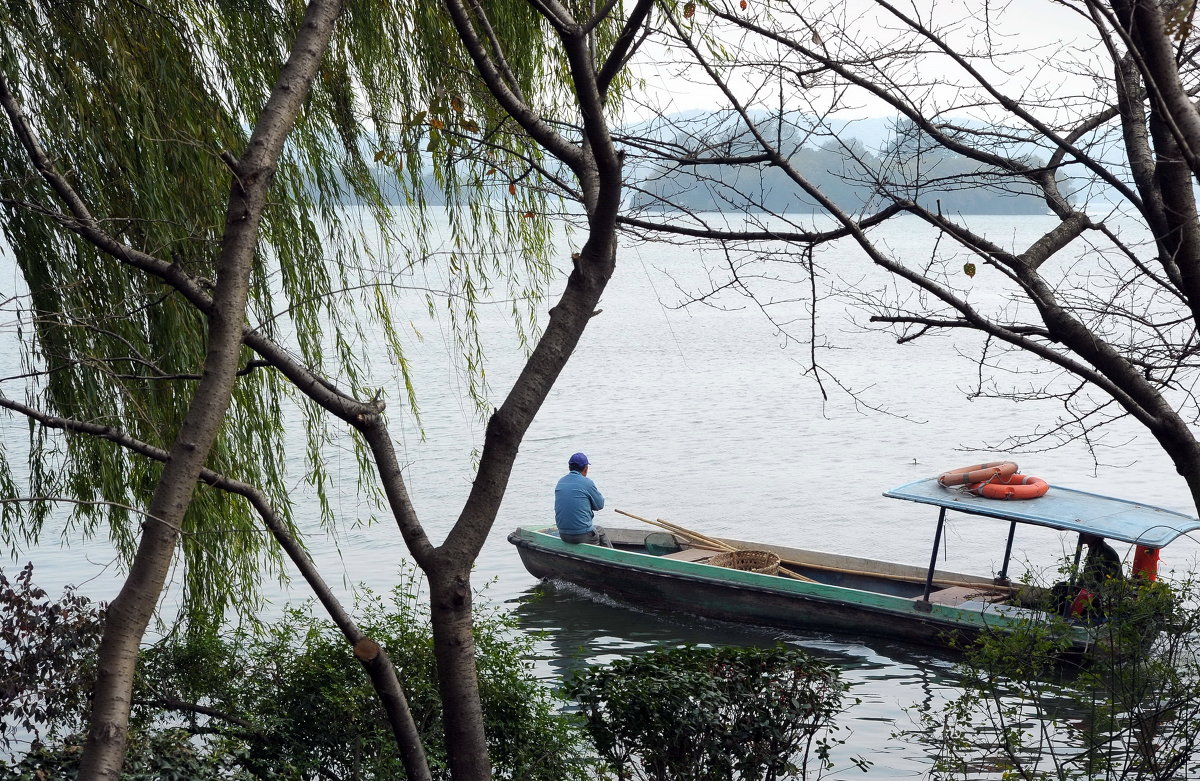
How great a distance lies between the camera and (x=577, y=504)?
1384 centimetres

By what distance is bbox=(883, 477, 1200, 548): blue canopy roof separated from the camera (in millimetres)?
9516

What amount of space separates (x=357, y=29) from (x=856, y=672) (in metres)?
8.87

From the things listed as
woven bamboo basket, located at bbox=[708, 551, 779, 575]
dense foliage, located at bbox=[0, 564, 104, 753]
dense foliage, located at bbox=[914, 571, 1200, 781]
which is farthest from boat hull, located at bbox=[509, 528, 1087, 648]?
dense foliage, located at bbox=[0, 564, 104, 753]

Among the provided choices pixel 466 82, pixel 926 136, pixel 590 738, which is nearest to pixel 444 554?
pixel 590 738

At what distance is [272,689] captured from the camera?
565 cm

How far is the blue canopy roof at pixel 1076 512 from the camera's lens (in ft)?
Result: 31.2

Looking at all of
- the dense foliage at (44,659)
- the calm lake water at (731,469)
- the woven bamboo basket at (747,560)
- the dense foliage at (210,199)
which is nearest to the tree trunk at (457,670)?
the dense foliage at (210,199)

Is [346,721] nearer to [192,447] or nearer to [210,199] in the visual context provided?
[210,199]

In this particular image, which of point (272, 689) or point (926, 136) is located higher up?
point (926, 136)

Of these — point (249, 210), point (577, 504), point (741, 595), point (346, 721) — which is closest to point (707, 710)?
point (346, 721)

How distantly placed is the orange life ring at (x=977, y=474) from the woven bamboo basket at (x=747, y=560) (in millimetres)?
3235

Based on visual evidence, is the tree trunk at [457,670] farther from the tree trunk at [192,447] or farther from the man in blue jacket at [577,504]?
the man in blue jacket at [577,504]

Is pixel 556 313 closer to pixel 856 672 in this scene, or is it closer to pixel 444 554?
pixel 444 554

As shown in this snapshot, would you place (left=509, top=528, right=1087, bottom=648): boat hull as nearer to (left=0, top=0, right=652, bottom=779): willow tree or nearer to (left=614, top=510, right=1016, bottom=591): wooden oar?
(left=614, top=510, right=1016, bottom=591): wooden oar
